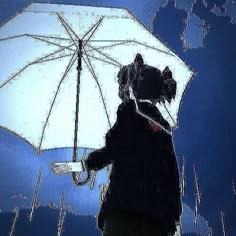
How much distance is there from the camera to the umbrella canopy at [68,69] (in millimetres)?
3580

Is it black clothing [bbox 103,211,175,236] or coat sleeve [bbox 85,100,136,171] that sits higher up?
coat sleeve [bbox 85,100,136,171]

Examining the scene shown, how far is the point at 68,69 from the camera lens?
3.72m

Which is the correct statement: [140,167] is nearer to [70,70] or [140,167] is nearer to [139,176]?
[139,176]

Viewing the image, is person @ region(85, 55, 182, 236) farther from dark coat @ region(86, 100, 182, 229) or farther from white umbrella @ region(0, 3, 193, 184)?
white umbrella @ region(0, 3, 193, 184)

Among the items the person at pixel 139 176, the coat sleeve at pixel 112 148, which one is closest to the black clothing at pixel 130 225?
the person at pixel 139 176

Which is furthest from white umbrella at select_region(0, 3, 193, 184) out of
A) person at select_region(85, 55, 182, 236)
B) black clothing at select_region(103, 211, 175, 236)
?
black clothing at select_region(103, 211, 175, 236)

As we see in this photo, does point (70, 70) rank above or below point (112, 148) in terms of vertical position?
above

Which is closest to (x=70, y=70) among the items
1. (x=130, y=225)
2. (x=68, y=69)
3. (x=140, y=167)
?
(x=68, y=69)

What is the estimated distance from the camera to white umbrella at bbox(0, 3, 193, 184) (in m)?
3.58

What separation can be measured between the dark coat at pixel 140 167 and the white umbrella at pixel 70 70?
1354 mm

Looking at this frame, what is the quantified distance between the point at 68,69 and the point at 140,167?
1840 mm

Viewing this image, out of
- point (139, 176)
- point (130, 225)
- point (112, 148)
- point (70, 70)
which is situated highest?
point (70, 70)

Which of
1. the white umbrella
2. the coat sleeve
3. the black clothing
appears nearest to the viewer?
the black clothing

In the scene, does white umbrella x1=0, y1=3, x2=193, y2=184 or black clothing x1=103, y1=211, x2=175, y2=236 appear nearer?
black clothing x1=103, y1=211, x2=175, y2=236
